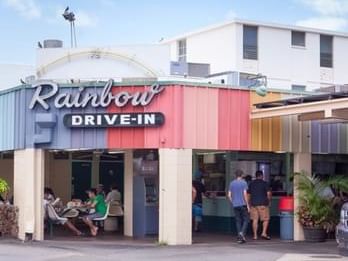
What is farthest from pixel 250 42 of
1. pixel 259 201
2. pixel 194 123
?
pixel 194 123

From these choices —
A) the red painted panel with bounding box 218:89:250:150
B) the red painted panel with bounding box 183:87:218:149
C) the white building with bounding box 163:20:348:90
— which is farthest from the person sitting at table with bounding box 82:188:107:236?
the white building with bounding box 163:20:348:90

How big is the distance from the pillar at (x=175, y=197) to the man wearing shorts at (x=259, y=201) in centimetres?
224

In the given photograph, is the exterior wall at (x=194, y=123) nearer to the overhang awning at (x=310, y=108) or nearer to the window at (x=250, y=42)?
the overhang awning at (x=310, y=108)

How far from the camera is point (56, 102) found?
19.1 m

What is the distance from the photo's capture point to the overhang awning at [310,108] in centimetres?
1716

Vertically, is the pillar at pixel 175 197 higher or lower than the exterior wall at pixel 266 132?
lower

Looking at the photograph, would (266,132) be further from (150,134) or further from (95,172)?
(95,172)

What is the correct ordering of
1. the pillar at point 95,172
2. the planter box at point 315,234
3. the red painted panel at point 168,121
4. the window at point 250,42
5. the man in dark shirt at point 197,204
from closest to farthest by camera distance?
the red painted panel at point 168,121
the planter box at point 315,234
the man in dark shirt at point 197,204
the pillar at point 95,172
the window at point 250,42

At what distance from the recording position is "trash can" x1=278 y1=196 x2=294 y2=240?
20.4 metres

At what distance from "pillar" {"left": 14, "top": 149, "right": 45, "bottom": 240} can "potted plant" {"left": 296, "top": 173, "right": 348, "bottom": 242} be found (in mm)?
6616

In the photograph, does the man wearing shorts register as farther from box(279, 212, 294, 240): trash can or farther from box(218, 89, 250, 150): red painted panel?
box(218, 89, 250, 150): red painted panel

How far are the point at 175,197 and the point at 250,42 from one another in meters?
25.2

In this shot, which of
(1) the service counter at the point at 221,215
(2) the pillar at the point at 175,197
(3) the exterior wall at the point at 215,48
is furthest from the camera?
(3) the exterior wall at the point at 215,48

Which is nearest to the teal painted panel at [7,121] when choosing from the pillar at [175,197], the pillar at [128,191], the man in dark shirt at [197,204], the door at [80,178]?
the pillar at [128,191]
